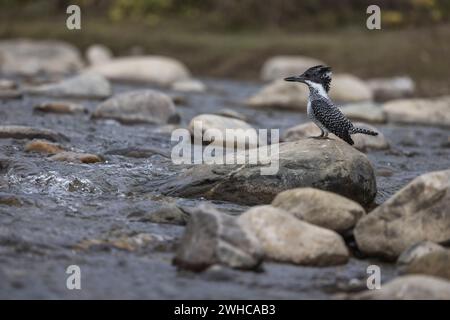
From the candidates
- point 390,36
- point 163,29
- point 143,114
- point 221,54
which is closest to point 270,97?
point 143,114

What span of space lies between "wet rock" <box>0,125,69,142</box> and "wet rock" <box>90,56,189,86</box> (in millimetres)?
8426

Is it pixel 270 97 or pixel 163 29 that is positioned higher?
pixel 163 29

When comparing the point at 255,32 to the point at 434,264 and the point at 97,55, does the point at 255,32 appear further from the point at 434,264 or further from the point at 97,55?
the point at 434,264

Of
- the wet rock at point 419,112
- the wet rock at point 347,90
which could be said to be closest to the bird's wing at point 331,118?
the wet rock at point 419,112

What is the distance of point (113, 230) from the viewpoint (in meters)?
6.41

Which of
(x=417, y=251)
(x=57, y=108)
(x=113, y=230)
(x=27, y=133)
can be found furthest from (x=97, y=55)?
(x=417, y=251)

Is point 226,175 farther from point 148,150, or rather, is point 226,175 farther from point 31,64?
point 31,64

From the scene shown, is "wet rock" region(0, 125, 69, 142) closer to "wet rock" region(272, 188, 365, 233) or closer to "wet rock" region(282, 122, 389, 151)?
"wet rock" region(282, 122, 389, 151)

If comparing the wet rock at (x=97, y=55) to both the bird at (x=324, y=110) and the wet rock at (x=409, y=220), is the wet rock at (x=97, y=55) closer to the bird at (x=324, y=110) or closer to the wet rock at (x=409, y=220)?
the bird at (x=324, y=110)

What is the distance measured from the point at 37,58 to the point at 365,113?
886 centimetres

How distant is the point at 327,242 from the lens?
6047 mm

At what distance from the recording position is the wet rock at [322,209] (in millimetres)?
6449

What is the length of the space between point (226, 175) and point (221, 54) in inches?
518
